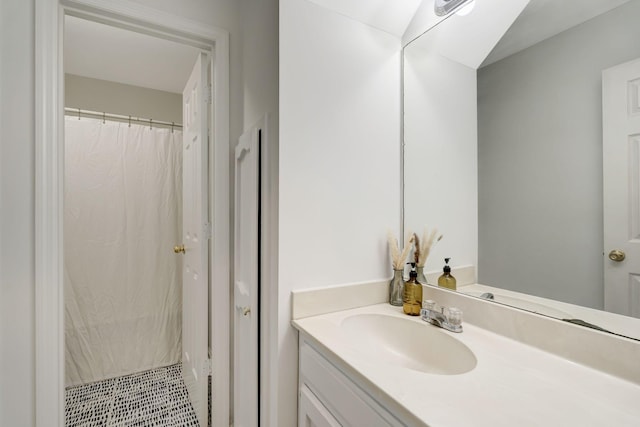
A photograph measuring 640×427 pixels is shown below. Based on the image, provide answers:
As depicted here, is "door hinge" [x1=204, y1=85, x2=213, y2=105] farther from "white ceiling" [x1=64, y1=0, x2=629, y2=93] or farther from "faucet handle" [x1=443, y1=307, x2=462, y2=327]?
"faucet handle" [x1=443, y1=307, x2=462, y2=327]

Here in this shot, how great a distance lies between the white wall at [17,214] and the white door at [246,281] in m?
0.78

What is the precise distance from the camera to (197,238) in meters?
1.59

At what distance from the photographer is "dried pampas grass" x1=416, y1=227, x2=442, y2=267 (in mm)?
1129

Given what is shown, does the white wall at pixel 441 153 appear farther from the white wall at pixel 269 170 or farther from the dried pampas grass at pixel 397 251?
the white wall at pixel 269 170

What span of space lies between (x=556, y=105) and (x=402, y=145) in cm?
54

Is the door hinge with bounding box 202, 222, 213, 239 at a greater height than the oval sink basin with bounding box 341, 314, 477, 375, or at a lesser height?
greater

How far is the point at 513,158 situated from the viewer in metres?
0.90

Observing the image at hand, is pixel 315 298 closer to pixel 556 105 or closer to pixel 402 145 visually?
pixel 402 145

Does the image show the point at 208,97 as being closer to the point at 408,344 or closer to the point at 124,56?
the point at 124,56

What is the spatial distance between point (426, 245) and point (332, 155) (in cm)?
52

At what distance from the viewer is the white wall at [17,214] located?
3.48 ft

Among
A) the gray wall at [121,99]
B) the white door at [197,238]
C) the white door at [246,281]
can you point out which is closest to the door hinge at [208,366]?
the white door at [197,238]

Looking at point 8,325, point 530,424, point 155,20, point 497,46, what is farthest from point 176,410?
point 497,46

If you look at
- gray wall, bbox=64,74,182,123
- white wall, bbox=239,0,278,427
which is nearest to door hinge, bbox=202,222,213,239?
white wall, bbox=239,0,278,427
